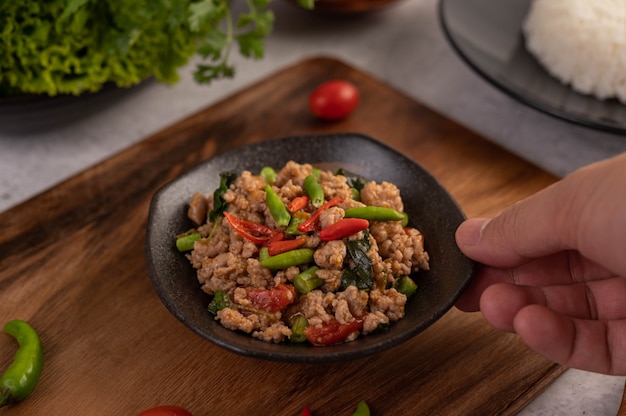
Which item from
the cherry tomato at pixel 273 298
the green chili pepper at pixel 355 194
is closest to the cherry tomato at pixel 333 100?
the green chili pepper at pixel 355 194

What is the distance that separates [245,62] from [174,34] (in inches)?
35.0

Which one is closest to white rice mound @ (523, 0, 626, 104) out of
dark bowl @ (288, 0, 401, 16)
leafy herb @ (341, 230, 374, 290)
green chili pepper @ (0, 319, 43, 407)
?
dark bowl @ (288, 0, 401, 16)

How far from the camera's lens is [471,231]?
2.61m

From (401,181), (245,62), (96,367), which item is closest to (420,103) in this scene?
(401,181)

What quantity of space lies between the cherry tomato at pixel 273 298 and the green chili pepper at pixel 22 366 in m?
0.84

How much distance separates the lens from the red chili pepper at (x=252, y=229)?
2.66m

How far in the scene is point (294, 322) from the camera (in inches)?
97.4

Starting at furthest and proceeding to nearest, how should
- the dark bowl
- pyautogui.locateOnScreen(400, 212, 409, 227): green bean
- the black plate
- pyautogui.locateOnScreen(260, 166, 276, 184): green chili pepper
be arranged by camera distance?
the dark bowl < the black plate < pyautogui.locateOnScreen(260, 166, 276, 184): green chili pepper < pyautogui.locateOnScreen(400, 212, 409, 227): green bean

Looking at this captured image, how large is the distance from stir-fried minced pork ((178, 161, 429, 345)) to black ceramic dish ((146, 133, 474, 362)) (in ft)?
0.18

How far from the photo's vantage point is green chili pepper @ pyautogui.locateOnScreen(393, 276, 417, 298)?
8.59 ft

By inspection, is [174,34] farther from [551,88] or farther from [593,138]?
[593,138]

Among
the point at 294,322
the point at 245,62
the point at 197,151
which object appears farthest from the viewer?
the point at 245,62

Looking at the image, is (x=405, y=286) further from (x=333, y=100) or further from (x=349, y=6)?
(x=349, y=6)

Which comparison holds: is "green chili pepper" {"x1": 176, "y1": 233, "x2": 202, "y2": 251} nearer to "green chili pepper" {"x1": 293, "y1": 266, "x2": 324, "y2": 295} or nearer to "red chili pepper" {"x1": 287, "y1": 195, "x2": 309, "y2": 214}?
"red chili pepper" {"x1": 287, "y1": 195, "x2": 309, "y2": 214}
